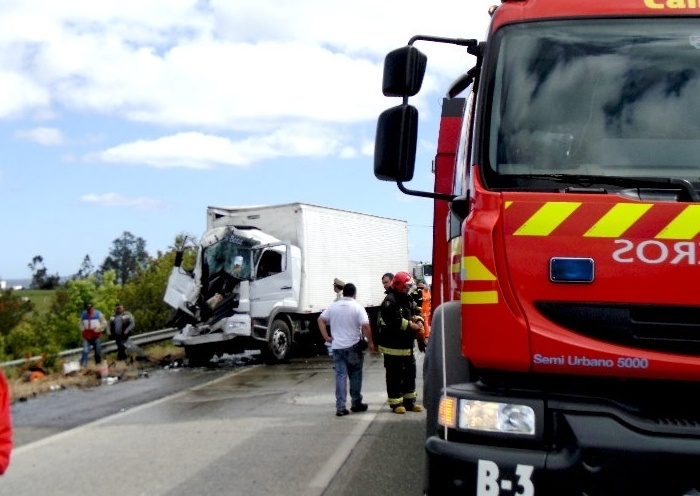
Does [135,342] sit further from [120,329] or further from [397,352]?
[397,352]

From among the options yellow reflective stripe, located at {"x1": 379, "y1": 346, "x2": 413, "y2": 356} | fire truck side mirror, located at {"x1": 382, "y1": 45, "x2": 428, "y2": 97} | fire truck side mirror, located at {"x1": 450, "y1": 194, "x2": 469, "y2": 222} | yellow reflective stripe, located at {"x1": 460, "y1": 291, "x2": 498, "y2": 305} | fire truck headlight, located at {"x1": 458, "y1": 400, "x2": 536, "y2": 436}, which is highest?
fire truck side mirror, located at {"x1": 382, "y1": 45, "x2": 428, "y2": 97}

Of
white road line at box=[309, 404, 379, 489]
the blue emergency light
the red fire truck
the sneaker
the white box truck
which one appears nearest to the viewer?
the red fire truck

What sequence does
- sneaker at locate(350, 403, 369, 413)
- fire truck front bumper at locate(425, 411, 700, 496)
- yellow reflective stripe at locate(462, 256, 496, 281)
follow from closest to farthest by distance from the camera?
fire truck front bumper at locate(425, 411, 700, 496) → yellow reflective stripe at locate(462, 256, 496, 281) → sneaker at locate(350, 403, 369, 413)

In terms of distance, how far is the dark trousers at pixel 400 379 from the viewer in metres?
11.3

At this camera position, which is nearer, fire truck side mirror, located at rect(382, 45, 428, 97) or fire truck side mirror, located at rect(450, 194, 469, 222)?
fire truck side mirror, located at rect(450, 194, 469, 222)

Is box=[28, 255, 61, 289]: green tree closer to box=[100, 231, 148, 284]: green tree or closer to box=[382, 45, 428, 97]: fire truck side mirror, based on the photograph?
box=[100, 231, 148, 284]: green tree

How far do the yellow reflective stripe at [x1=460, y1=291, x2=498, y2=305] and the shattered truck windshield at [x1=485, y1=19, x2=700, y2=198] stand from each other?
1.79 feet

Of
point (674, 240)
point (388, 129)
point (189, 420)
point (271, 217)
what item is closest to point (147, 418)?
point (189, 420)

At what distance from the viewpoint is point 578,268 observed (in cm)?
421

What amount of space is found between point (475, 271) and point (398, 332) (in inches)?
269

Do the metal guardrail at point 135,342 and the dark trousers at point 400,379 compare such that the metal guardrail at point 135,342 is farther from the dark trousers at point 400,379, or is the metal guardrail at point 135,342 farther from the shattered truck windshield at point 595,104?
the shattered truck windshield at point 595,104

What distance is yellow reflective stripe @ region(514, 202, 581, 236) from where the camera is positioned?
427 cm

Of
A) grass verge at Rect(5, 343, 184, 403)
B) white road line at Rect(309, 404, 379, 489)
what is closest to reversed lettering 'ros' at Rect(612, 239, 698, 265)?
white road line at Rect(309, 404, 379, 489)

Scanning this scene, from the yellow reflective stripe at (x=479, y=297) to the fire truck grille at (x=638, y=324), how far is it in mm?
266
